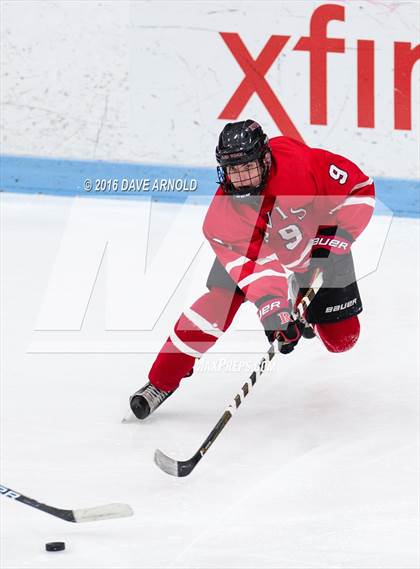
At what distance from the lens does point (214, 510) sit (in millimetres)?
2652

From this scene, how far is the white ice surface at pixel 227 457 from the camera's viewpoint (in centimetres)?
245

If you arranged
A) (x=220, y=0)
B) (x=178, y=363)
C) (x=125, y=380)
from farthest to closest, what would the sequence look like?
(x=220, y=0) < (x=125, y=380) < (x=178, y=363)

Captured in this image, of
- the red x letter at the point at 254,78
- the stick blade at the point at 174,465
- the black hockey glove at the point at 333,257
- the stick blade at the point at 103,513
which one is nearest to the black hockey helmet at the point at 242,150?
the black hockey glove at the point at 333,257

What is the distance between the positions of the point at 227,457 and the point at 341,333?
0.77m

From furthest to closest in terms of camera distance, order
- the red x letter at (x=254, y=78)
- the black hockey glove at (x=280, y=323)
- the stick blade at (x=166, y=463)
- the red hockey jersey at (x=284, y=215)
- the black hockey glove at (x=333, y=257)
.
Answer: the red x letter at (x=254, y=78), the black hockey glove at (x=333, y=257), the red hockey jersey at (x=284, y=215), the black hockey glove at (x=280, y=323), the stick blade at (x=166, y=463)

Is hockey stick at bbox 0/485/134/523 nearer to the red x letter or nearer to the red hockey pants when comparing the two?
the red hockey pants

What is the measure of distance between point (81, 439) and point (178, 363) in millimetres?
397

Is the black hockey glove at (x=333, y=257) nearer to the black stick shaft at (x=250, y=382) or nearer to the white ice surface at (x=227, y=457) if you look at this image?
the black stick shaft at (x=250, y=382)

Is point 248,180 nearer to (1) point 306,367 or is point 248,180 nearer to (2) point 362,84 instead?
(1) point 306,367

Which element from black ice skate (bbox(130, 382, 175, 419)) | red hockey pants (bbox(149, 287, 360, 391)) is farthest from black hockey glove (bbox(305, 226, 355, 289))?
black ice skate (bbox(130, 382, 175, 419))

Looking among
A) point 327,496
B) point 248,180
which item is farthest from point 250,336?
point 327,496

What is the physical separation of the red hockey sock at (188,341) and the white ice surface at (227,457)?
0.42 ft

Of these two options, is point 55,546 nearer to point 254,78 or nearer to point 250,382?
point 250,382

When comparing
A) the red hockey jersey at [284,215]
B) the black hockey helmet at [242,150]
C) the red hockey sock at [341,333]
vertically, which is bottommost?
the red hockey sock at [341,333]
